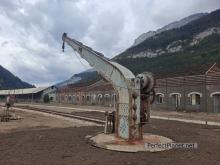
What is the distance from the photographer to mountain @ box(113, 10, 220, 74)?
83006 millimetres

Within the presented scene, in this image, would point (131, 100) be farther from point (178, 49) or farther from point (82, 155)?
point (178, 49)

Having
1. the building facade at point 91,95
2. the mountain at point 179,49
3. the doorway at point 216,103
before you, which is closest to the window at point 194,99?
the doorway at point 216,103

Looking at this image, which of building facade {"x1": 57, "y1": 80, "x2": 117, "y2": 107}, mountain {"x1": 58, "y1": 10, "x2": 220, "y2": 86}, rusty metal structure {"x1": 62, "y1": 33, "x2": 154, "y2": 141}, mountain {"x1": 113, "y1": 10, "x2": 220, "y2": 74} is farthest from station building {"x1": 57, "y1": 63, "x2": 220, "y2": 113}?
mountain {"x1": 58, "y1": 10, "x2": 220, "y2": 86}

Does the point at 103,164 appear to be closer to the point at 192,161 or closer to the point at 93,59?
the point at 192,161

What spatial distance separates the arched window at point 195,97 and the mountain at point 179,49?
33334mm

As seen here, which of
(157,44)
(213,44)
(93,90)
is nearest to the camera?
(93,90)

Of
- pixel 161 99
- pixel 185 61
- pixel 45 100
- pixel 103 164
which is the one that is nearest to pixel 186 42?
pixel 185 61

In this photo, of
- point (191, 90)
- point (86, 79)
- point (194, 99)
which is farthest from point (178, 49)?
point (194, 99)

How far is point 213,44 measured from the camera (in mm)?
88500

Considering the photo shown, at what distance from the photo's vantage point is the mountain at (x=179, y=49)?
83006 mm

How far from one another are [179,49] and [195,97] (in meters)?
64.8

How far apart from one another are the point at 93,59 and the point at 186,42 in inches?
3722

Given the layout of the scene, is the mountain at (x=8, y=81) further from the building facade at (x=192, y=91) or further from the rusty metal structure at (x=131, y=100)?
the rusty metal structure at (x=131, y=100)

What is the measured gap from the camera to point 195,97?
40.5 m
